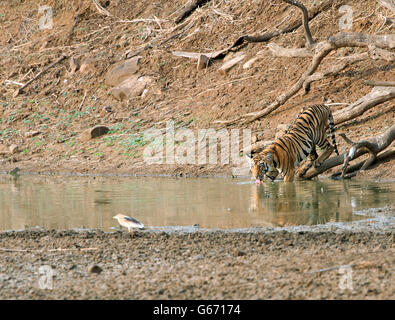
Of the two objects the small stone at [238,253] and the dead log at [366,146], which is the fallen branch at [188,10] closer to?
the dead log at [366,146]

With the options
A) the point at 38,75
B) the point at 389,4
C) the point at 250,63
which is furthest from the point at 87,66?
the point at 389,4

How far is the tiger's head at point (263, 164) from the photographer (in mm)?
11711

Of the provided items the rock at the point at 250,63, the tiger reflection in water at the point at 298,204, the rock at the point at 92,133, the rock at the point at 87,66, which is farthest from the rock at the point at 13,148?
the tiger reflection in water at the point at 298,204

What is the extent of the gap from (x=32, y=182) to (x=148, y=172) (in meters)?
2.33

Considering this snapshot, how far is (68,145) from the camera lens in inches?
635

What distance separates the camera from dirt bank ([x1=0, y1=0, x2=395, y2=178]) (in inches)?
589

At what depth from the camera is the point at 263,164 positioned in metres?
11.7

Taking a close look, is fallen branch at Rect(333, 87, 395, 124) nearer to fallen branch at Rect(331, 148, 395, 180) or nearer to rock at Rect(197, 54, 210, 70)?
fallen branch at Rect(331, 148, 395, 180)

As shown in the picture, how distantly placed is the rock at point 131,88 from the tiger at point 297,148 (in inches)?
233

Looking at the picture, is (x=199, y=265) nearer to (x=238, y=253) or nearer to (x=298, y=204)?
(x=238, y=253)

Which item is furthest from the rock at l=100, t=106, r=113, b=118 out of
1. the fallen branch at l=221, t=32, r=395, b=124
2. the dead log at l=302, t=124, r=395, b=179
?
the dead log at l=302, t=124, r=395, b=179

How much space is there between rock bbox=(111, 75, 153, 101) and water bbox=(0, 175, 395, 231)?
5352mm
